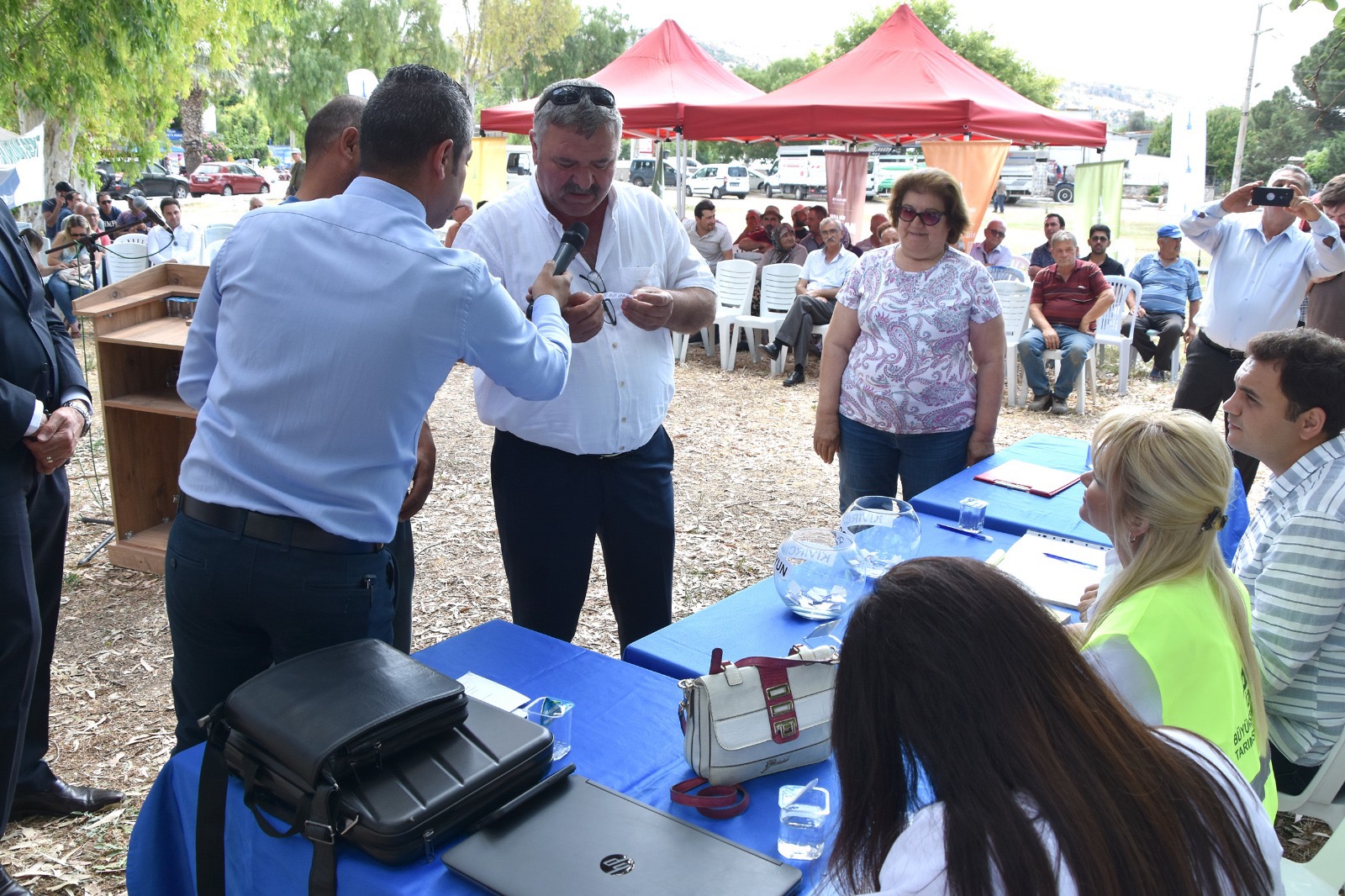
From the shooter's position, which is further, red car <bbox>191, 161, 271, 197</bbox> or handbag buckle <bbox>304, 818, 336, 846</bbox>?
red car <bbox>191, 161, 271, 197</bbox>

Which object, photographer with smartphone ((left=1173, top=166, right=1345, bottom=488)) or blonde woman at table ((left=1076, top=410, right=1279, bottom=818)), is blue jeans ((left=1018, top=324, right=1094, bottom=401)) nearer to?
photographer with smartphone ((left=1173, top=166, right=1345, bottom=488))

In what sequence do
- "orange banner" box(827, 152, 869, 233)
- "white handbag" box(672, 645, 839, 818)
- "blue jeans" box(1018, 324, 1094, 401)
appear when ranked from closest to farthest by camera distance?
"white handbag" box(672, 645, 839, 818) < "blue jeans" box(1018, 324, 1094, 401) < "orange banner" box(827, 152, 869, 233)

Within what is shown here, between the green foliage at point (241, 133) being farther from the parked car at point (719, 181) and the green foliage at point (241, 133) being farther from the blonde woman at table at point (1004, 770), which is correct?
the blonde woman at table at point (1004, 770)

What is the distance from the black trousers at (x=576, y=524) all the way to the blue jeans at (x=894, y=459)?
1040 mm

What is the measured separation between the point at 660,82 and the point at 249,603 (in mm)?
10208

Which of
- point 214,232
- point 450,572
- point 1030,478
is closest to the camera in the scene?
point 1030,478

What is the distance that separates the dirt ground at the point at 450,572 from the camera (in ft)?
8.73

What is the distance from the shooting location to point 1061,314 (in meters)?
8.42

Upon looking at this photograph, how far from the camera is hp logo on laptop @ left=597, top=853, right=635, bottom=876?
127cm

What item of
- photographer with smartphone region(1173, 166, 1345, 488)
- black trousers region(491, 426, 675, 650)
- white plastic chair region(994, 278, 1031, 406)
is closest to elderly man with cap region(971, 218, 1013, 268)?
white plastic chair region(994, 278, 1031, 406)

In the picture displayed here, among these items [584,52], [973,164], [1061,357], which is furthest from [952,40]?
[1061,357]

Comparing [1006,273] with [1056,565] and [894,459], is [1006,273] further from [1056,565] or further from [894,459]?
[1056,565]

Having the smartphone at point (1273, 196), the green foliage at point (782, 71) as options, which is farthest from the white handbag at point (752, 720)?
the green foliage at point (782, 71)

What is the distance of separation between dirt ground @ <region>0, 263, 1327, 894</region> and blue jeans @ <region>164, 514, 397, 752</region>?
1059mm
